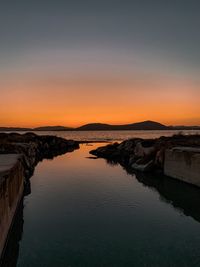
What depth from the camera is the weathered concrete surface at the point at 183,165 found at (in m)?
23.2

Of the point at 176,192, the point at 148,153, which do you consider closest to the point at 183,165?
the point at 176,192

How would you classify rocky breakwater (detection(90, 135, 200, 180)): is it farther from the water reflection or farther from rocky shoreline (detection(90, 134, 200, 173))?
the water reflection

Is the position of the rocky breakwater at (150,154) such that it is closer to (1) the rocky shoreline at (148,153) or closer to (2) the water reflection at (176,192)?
(1) the rocky shoreline at (148,153)

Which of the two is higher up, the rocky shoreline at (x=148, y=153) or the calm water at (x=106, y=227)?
the rocky shoreline at (x=148, y=153)

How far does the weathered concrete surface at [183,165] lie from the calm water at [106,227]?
3.04ft

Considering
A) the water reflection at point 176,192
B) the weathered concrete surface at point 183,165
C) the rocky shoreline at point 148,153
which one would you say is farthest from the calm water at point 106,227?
the rocky shoreline at point 148,153

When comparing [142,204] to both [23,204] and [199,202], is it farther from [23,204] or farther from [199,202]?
[23,204]

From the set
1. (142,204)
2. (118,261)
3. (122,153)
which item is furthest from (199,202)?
(122,153)

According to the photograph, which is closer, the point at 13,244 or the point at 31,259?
the point at 31,259

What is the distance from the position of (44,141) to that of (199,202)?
55899 millimetres

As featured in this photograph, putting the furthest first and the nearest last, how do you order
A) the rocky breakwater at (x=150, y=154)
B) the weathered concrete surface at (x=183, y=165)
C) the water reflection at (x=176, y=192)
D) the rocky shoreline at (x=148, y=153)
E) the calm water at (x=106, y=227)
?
1. the rocky shoreline at (x=148, y=153)
2. the rocky breakwater at (x=150, y=154)
3. the weathered concrete surface at (x=183, y=165)
4. the water reflection at (x=176, y=192)
5. the calm water at (x=106, y=227)

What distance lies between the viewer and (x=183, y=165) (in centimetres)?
2581

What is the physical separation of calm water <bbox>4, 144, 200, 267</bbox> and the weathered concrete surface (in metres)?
0.93

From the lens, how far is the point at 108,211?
16.9 meters
